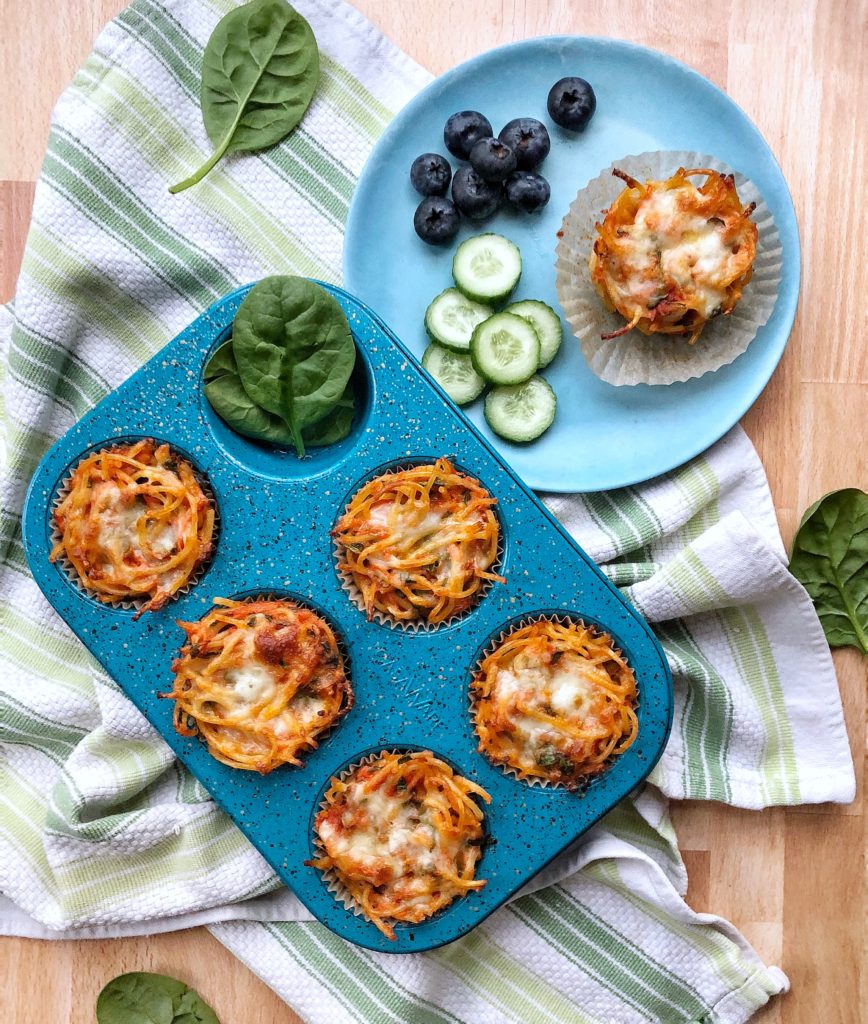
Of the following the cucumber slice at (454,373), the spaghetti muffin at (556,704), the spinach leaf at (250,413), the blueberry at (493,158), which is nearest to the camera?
the spaghetti muffin at (556,704)

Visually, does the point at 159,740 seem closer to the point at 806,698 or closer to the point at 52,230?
the point at 52,230

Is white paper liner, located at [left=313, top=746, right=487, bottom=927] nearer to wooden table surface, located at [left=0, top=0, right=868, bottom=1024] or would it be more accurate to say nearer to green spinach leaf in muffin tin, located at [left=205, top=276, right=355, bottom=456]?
wooden table surface, located at [left=0, top=0, right=868, bottom=1024]

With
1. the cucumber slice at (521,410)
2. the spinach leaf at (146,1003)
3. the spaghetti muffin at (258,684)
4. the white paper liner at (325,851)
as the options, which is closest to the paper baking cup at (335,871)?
the white paper liner at (325,851)

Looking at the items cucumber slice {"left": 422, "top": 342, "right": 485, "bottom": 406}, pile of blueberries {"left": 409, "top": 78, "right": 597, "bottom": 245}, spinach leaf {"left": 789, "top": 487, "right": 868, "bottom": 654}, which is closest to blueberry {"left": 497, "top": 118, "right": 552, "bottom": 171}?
pile of blueberries {"left": 409, "top": 78, "right": 597, "bottom": 245}

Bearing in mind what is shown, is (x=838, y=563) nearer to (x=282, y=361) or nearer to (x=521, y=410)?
(x=521, y=410)

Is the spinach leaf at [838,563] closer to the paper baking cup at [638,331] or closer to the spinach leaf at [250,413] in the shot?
the paper baking cup at [638,331]

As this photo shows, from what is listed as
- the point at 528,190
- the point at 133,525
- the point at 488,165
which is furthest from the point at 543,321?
the point at 133,525

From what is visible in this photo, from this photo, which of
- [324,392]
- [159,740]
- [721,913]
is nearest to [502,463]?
[324,392]
